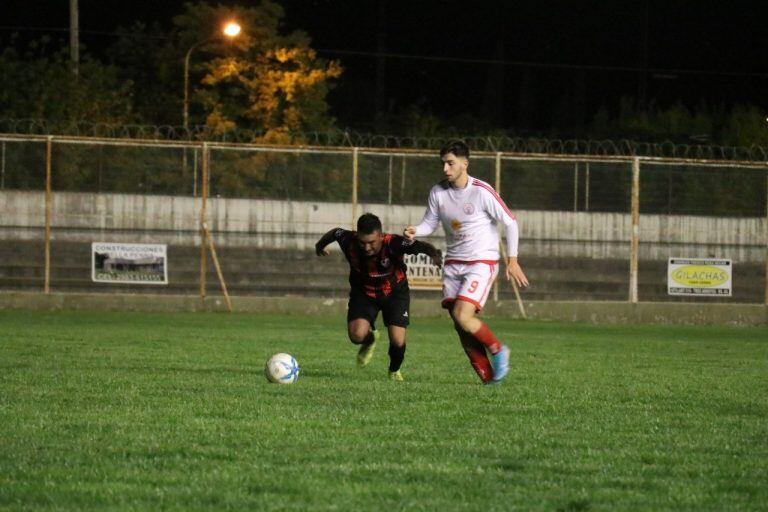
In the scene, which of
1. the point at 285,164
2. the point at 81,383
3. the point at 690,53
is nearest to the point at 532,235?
the point at 285,164

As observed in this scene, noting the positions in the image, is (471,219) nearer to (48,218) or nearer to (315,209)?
(315,209)

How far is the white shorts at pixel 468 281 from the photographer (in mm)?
11352

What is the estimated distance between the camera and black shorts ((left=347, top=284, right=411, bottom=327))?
12336 millimetres

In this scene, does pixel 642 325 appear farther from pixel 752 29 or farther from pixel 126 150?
pixel 752 29

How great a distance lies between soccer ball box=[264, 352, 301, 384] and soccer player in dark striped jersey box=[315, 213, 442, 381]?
43.6 inches

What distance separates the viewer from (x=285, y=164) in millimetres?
25203

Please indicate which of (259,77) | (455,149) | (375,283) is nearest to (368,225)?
(375,283)

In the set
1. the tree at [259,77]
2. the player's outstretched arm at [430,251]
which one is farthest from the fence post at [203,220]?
the tree at [259,77]

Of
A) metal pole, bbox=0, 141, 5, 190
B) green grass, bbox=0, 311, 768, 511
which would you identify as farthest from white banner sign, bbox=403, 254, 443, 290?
green grass, bbox=0, 311, 768, 511

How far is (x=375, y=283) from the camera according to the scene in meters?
12.4

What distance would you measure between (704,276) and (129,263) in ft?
33.7

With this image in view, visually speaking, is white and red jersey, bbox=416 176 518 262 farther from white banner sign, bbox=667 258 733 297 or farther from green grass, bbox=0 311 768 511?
white banner sign, bbox=667 258 733 297

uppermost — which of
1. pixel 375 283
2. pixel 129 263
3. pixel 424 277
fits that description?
pixel 375 283

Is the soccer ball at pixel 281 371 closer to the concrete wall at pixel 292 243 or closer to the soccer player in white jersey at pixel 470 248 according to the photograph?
the soccer player in white jersey at pixel 470 248
